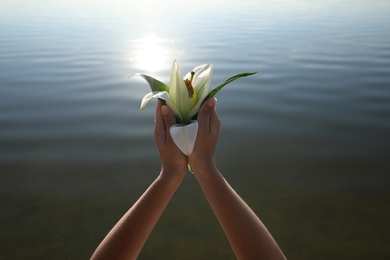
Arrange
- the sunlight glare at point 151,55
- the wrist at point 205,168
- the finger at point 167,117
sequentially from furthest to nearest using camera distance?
1. the sunlight glare at point 151,55
2. the finger at point 167,117
3. the wrist at point 205,168

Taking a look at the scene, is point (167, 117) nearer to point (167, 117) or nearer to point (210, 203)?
point (167, 117)

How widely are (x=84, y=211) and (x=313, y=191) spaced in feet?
7.88

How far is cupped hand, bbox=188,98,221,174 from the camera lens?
6.24ft

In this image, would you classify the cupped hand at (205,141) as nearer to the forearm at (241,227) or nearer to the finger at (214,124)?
the finger at (214,124)

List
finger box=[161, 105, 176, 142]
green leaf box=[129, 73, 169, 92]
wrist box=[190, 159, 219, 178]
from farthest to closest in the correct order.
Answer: green leaf box=[129, 73, 169, 92]
finger box=[161, 105, 176, 142]
wrist box=[190, 159, 219, 178]

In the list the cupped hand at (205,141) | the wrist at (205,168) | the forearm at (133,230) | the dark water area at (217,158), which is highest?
the cupped hand at (205,141)

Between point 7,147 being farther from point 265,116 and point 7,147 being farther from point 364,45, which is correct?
point 364,45

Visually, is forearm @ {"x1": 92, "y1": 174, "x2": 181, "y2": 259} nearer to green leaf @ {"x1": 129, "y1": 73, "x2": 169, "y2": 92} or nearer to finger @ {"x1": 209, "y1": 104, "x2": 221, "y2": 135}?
finger @ {"x1": 209, "y1": 104, "x2": 221, "y2": 135}

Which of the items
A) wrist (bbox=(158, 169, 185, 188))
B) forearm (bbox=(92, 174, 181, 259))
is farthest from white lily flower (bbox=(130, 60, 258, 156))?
forearm (bbox=(92, 174, 181, 259))

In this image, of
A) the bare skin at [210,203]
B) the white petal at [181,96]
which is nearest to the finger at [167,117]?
the bare skin at [210,203]

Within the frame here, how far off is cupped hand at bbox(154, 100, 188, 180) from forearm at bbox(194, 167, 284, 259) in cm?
26

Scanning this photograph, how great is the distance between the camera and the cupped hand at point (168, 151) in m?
1.96

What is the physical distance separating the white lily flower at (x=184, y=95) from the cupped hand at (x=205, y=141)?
35mm

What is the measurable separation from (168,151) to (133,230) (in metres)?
0.48
